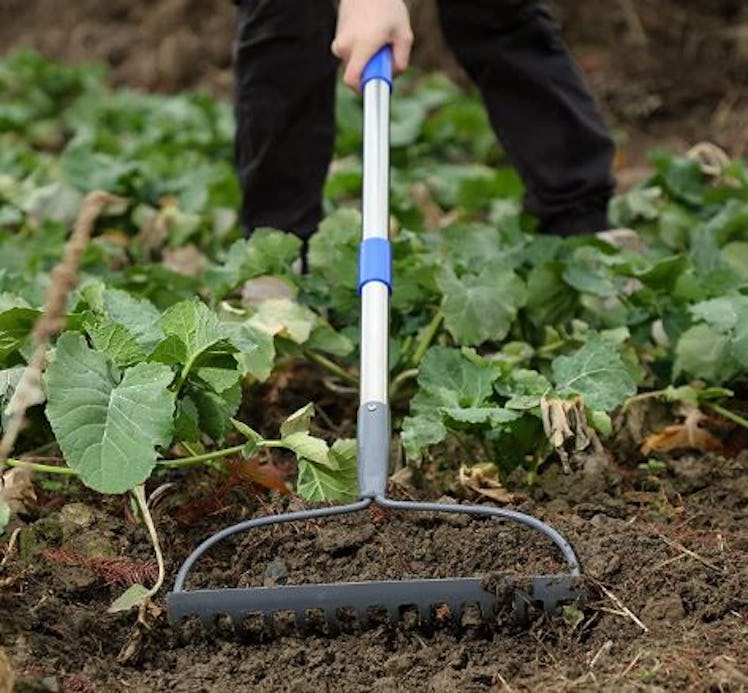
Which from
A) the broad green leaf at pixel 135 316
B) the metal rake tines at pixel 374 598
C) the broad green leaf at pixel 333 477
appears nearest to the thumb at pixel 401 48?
the broad green leaf at pixel 135 316

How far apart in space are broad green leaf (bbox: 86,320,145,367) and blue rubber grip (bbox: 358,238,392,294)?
40 centimetres

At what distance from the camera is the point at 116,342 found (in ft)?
7.02

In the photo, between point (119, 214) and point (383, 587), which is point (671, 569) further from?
point (119, 214)

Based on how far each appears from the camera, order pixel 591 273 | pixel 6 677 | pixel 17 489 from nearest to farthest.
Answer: pixel 6 677 < pixel 17 489 < pixel 591 273

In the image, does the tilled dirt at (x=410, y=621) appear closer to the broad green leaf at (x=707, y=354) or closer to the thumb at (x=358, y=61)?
the broad green leaf at (x=707, y=354)

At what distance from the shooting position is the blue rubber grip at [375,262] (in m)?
2.33

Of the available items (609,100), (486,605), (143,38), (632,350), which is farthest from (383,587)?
(143,38)

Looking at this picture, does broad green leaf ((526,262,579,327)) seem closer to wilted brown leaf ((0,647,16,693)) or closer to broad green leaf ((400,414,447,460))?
broad green leaf ((400,414,447,460))

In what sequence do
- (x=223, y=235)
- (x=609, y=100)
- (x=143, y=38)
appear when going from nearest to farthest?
1. (x=223, y=235)
2. (x=609, y=100)
3. (x=143, y=38)

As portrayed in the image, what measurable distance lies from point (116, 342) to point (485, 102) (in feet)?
4.43

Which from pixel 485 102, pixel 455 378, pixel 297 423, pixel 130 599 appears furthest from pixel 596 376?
pixel 485 102

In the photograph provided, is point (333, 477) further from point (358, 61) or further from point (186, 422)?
point (358, 61)

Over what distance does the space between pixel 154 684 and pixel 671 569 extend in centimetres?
73

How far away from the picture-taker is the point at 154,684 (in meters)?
1.88
